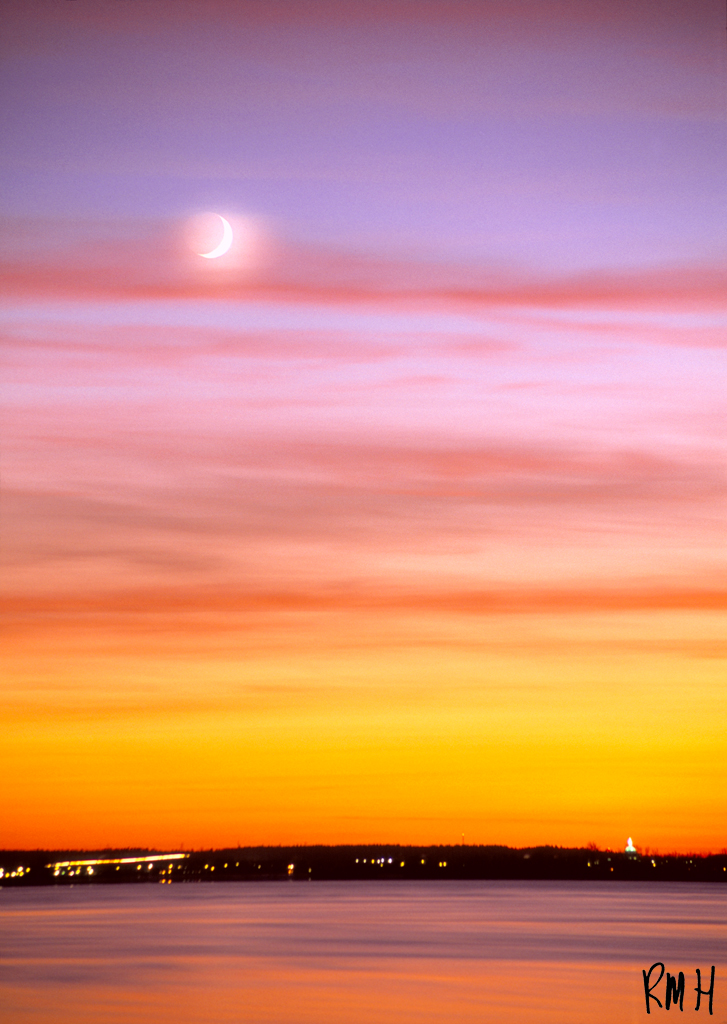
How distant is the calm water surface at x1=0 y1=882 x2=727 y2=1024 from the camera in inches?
1944

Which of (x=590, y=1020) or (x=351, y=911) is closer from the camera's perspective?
(x=590, y=1020)

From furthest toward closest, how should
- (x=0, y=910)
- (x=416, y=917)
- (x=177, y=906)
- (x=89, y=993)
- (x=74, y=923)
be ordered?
(x=177, y=906) < (x=0, y=910) < (x=416, y=917) < (x=74, y=923) < (x=89, y=993)

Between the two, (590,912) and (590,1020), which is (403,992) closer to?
(590,1020)

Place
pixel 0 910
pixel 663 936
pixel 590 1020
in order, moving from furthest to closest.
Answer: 1. pixel 0 910
2. pixel 663 936
3. pixel 590 1020

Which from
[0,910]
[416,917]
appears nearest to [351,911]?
[416,917]

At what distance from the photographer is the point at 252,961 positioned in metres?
73.0

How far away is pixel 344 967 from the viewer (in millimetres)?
69500

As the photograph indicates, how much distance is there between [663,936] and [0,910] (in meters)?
85.1

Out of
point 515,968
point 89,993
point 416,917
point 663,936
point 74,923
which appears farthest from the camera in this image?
point 416,917

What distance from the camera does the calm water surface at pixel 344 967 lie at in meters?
49.4

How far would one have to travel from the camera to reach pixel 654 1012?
4872 cm

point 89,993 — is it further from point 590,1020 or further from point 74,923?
point 74,923

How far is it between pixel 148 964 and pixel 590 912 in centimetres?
9093

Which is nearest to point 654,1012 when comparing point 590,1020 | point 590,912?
point 590,1020
